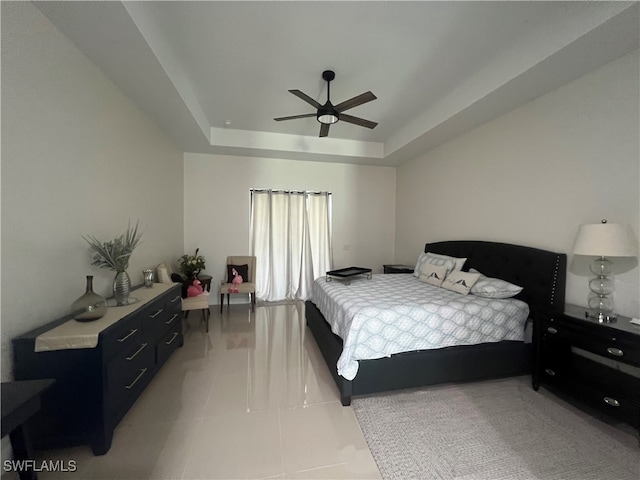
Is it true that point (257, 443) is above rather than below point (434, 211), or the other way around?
below

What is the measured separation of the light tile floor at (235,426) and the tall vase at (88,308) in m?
0.80

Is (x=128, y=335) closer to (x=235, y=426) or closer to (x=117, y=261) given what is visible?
(x=117, y=261)

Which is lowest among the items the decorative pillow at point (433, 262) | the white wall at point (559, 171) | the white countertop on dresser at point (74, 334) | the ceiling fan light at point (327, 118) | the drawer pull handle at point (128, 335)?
the drawer pull handle at point (128, 335)

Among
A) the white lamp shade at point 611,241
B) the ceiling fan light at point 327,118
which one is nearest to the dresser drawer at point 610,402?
the white lamp shade at point 611,241

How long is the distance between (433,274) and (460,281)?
1.45ft

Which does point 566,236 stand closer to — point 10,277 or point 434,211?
point 434,211

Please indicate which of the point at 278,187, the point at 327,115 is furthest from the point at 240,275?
the point at 327,115

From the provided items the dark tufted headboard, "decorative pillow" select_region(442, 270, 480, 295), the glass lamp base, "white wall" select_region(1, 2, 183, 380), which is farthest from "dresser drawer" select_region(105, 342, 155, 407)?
the dark tufted headboard

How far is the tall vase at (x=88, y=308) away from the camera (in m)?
1.53

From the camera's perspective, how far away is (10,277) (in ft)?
4.41

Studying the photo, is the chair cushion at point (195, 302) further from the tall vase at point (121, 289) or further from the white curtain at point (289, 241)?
the white curtain at point (289, 241)

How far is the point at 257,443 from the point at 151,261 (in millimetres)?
2481

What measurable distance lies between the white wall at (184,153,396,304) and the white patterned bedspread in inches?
100.0

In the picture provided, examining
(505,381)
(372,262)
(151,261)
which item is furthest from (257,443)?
(372,262)
